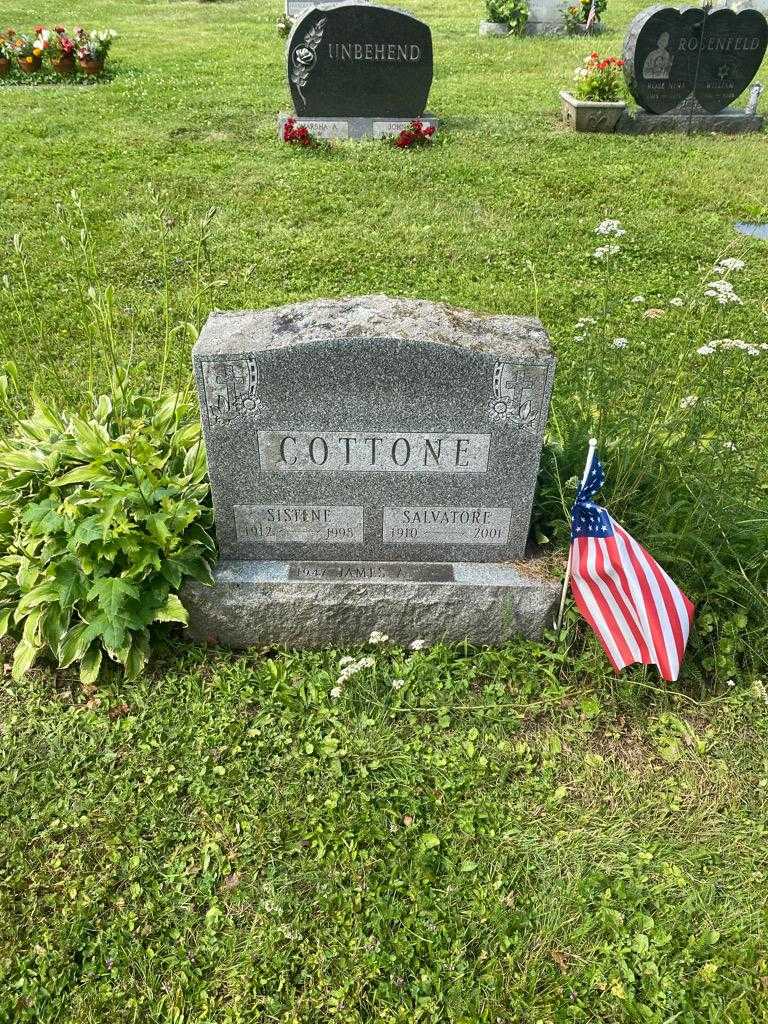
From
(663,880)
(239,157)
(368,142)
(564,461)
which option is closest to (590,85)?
(368,142)

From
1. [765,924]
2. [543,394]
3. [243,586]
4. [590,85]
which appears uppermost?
[590,85]

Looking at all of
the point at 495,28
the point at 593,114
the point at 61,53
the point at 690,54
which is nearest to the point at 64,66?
the point at 61,53

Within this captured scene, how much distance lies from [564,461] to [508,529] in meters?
0.59

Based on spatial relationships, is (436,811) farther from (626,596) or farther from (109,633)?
(109,633)

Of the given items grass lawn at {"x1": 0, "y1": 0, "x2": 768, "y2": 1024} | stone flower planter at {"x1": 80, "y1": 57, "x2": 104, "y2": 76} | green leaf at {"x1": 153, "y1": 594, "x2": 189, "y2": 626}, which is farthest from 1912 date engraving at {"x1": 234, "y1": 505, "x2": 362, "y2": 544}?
stone flower planter at {"x1": 80, "y1": 57, "x2": 104, "y2": 76}

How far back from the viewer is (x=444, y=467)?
354 cm

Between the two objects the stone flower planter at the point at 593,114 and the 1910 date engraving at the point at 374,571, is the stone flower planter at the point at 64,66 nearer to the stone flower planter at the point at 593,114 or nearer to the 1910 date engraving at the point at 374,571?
the stone flower planter at the point at 593,114

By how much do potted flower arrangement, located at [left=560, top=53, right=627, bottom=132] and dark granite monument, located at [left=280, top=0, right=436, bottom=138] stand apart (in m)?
2.17

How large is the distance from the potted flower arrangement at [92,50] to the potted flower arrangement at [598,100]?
25.2 ft

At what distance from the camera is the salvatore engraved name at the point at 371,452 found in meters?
3.45

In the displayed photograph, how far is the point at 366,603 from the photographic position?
12.1 ft

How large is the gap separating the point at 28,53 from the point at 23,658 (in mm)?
13344

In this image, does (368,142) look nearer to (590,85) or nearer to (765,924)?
(590,85)

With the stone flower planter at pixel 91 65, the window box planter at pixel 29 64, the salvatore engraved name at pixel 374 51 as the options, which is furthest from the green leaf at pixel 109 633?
the window box planter at pixel 29 64
